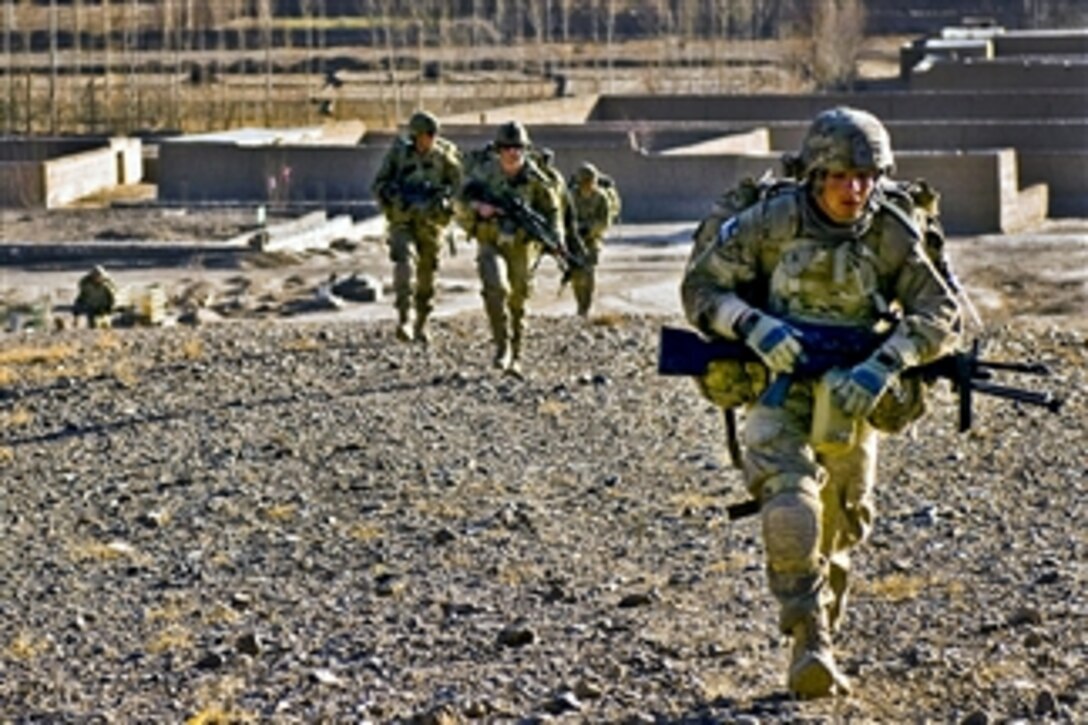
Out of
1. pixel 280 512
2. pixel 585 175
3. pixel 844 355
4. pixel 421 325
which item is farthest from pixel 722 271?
pixel 585 175

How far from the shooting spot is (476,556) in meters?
9.55

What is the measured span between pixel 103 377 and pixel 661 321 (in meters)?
4.31

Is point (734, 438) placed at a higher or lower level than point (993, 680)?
higher

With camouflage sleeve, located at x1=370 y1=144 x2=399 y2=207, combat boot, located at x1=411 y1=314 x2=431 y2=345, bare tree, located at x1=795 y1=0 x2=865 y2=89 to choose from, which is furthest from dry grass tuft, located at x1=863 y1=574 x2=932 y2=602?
bare tree, located at x1=795 y1=0 x2=865 y2=89

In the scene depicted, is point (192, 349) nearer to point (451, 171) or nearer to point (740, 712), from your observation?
point (451, 171)

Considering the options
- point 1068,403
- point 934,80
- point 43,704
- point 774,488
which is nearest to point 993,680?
point 774,488

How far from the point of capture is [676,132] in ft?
131

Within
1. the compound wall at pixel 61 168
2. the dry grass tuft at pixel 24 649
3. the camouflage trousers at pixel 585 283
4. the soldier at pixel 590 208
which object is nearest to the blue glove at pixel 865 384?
the dry grass tuft at pixel 24 649

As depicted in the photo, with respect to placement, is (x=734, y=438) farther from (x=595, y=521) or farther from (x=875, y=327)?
(x=595, y=521)

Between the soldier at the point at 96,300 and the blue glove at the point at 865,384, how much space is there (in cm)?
1816

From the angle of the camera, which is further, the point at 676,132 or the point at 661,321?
the point at 676,132

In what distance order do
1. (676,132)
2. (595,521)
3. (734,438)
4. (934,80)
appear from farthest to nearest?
(934,80), (676,132), (595,521), (734,438)

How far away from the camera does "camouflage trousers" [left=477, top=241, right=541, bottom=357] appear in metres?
15.3

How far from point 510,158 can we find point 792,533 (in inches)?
345
